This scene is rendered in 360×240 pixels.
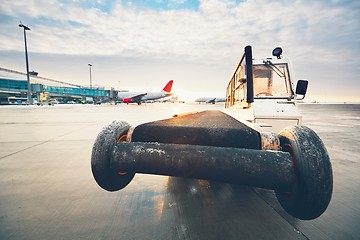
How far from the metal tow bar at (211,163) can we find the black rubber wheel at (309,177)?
0.33ft

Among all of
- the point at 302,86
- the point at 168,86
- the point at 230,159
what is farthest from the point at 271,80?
the point at 168,86

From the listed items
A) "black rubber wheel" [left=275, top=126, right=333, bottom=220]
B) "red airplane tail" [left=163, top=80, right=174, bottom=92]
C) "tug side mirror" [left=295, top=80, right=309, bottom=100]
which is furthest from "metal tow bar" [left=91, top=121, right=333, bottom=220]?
"red airplane tail" [left=163, top=80, right=174, bottom=92]

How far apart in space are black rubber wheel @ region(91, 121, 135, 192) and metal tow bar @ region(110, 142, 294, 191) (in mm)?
83

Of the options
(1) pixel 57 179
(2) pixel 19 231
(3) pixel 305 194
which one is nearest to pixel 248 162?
(3) pixel 305 194

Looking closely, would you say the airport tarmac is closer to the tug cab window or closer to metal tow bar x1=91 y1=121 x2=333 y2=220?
metal tow bar x1=91 y1=121 x2=333 y2=220

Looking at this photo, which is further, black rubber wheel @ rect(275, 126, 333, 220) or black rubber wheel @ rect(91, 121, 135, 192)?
black rubber wheel @ rect(91, 121, 135, 192)

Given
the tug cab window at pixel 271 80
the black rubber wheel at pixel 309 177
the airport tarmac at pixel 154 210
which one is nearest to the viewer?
the black rubber wheel at pixel 309 177

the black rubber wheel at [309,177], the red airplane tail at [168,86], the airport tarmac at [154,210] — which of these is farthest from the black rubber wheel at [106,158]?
the red airplane tail at [168,86]

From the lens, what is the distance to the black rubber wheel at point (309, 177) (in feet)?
4.57

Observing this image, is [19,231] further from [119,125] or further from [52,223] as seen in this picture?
[119,125]

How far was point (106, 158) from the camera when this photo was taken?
1.73 meters

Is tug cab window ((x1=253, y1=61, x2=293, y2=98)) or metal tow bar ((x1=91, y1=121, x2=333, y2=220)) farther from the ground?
tug cab window ((x1=253, y1=61, x2=293, y2=98))

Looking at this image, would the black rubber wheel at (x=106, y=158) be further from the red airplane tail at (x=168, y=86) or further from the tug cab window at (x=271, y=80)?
the red airplane tail at (x=168, y=86)

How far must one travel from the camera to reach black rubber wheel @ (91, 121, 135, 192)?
1.74 meters
